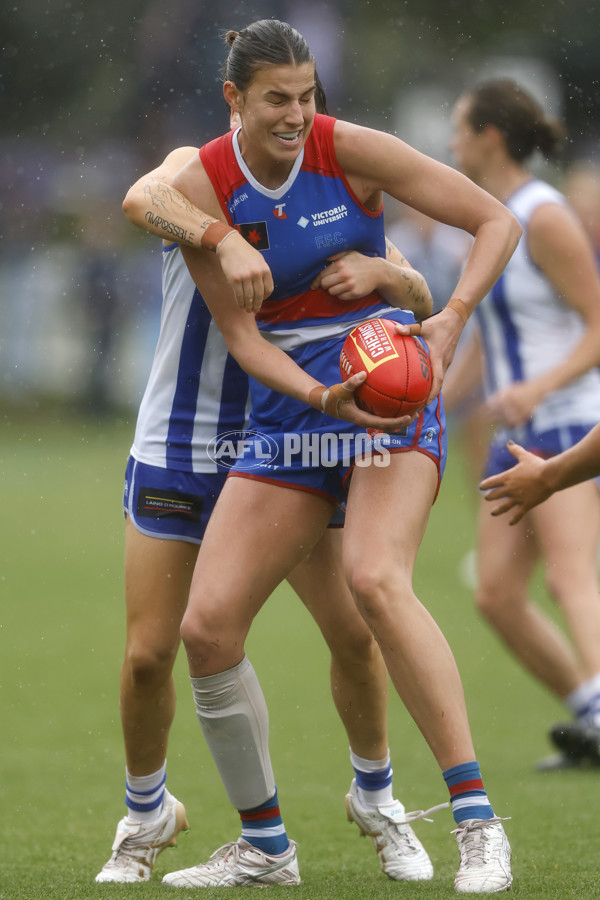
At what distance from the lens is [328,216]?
149 inches

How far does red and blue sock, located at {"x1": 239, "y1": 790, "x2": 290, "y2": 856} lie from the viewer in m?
3.86

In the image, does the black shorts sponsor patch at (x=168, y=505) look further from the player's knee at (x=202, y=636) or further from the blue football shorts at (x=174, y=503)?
the player's knee at (x=202, y=636)

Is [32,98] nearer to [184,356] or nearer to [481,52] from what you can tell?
[481,52]

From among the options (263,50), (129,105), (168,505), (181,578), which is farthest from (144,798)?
(129,105)

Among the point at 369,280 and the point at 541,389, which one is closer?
the point at 369,280

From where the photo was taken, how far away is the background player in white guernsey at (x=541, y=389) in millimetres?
5312

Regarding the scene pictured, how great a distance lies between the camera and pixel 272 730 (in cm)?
600

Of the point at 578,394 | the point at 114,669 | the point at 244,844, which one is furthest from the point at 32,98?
the point at 244,844

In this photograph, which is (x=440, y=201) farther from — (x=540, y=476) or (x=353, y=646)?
(x=353, y=646)

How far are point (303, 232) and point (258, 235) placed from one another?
0.13 meters

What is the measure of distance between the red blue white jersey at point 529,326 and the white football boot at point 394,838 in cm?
191

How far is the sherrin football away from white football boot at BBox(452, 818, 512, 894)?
108 cm

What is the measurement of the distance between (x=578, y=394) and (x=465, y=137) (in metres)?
1.19

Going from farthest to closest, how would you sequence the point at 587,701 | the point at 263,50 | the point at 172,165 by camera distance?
the point at 587,701 → the point at 172,165 → the point at 263,50
